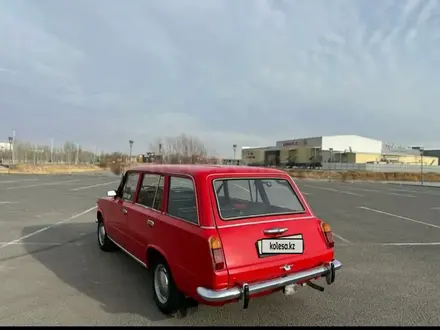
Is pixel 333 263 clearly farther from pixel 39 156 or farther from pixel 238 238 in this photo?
pixel 39 156

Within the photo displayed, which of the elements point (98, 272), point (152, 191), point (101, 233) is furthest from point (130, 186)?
point (101, 233)

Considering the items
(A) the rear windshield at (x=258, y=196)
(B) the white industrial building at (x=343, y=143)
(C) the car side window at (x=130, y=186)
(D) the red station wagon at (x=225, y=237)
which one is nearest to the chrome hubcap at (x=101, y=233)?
(C) the car side window at (x=130, y=186)

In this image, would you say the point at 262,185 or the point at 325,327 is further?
the point at 262,185

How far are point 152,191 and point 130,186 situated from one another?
84 centimetres

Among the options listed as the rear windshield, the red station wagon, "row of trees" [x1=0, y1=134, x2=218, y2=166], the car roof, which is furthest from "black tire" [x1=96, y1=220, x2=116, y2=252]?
"row of trees" [x1=0, y1=134, x2=218, y2=166]

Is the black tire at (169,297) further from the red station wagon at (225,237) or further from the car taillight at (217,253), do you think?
the car taillight at (217,253)

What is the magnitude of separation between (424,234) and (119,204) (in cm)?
722

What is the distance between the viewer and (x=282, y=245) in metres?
3.27

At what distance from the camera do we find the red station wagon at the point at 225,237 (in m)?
2.94

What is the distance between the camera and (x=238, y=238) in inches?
121

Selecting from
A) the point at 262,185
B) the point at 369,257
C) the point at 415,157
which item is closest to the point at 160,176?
the point at 262,185

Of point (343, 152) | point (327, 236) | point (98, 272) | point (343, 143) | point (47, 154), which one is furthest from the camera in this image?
point (47, 154)

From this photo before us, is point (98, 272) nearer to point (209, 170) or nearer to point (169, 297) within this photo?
point (169, 297)

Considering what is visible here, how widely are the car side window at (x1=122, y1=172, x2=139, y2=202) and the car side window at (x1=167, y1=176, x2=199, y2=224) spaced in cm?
112
